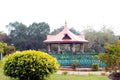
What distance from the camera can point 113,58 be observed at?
851 cm

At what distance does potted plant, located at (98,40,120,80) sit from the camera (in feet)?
27.8

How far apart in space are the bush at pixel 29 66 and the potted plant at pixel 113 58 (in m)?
1.64

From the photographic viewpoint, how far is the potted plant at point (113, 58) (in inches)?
334

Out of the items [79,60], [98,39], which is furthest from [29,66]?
[98,39]

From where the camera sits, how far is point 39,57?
9.00 meters

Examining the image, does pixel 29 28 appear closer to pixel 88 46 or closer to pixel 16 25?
pixel 16 25

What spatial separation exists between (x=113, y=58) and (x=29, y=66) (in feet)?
8.23

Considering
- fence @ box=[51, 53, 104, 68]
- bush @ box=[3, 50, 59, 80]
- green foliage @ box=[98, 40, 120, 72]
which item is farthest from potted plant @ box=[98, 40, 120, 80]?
fence @ box=[51, 53, 104, 68]

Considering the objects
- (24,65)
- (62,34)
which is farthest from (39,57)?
(62,34)

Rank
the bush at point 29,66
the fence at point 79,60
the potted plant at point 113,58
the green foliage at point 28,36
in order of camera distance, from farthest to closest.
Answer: the green foliage at point 28,36, the fence at point 79,60, the bush at point 29,66, the potted plant at point 113,58

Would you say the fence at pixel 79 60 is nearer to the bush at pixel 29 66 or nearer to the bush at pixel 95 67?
the bush at pixel 95 67

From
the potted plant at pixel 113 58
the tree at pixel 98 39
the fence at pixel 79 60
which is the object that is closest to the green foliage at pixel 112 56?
the potted plant at pixel 113 58

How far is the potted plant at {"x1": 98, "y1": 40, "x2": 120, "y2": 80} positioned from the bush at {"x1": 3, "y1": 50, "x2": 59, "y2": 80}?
164 cm

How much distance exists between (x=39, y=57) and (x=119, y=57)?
2426mm
